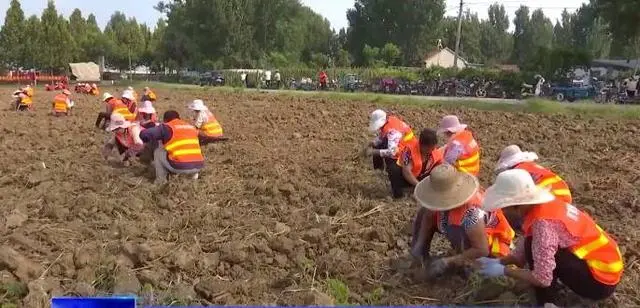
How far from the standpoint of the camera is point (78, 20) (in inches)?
2662

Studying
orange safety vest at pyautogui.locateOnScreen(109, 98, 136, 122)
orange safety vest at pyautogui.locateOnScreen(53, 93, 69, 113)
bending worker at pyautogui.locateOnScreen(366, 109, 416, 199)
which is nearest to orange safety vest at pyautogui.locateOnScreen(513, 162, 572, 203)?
bending worker at pyautogui.locateOnScreen(366, 109, 416, 199)

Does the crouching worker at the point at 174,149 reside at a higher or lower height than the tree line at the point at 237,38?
lower

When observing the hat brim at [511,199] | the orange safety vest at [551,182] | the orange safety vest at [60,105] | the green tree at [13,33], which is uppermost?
the green tree at [13,33]

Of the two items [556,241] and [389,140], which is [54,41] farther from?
[556,241]

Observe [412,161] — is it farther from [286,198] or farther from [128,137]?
[128,137]

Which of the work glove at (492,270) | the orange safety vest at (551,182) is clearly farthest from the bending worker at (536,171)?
the work glove at (492,270)

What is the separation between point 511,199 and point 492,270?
2.39 ft

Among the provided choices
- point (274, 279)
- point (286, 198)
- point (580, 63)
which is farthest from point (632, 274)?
point (580, 63)

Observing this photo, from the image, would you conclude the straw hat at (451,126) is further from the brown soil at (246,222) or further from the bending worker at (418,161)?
the brown soil at (246,222)

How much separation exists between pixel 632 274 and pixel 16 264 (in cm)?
417

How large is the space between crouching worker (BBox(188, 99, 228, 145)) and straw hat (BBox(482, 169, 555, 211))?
22.9 ft

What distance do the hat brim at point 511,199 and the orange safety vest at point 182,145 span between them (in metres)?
4.31

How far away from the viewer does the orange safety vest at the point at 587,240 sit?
376 cm

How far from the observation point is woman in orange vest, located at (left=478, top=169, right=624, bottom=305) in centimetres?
373
